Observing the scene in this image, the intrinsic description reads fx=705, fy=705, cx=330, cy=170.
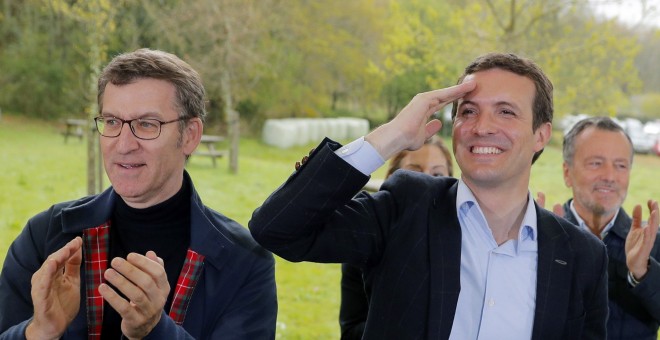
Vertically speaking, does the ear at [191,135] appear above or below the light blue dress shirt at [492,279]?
above

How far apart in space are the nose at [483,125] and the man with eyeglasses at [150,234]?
696mm

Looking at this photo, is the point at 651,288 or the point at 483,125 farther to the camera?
the point at 651,288

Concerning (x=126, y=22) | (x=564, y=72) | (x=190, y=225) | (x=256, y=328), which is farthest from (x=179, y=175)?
(x=126, y=22)

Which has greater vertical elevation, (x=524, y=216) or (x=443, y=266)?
(x=524, y=216)

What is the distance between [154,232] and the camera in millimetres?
2023

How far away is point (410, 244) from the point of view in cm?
187

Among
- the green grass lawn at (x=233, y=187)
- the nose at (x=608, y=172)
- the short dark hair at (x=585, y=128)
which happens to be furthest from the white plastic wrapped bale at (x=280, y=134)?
the nose at (x=608, y=172)

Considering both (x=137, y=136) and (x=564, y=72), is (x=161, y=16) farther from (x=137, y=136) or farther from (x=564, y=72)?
(x=137, y=136)

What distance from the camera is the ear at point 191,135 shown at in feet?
6.71

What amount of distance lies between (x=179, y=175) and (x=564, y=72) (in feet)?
24.4

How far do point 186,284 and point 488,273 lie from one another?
32.0 inches

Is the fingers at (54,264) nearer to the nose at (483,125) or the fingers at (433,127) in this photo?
the fingers at (433,127)

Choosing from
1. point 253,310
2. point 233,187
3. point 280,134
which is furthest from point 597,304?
point 280,134

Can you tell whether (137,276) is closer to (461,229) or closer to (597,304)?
(461,229)
